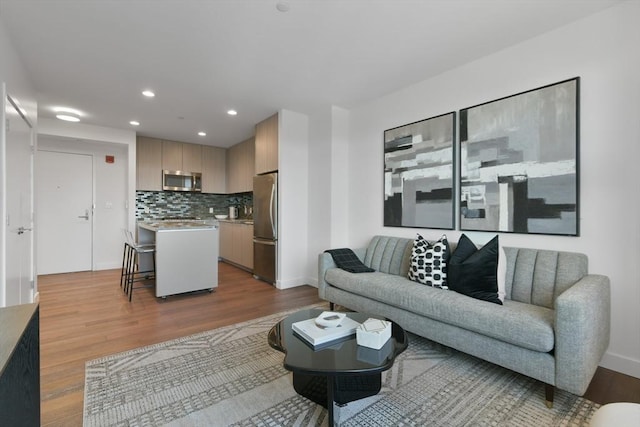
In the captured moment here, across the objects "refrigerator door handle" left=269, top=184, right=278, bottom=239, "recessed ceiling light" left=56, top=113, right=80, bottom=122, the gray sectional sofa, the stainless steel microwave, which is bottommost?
the gray sectional sofa

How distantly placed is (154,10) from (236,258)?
4.34m

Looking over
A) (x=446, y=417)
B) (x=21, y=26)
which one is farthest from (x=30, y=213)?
(x=446, y=417)

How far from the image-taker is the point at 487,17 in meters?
2.16

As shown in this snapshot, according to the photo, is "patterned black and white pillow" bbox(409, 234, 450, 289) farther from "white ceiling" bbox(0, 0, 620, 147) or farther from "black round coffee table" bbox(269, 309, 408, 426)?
"white ceiling" bbox(0, 0, 620, 147)

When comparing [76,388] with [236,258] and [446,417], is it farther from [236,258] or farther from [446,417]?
[236,258]

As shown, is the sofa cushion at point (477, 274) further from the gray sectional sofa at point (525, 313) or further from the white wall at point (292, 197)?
the white wall at point (292, 197)

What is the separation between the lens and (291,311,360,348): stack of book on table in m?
1.53

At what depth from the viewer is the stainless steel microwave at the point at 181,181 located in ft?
19.3

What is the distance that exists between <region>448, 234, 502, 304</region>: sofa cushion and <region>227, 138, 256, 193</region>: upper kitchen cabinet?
4235 mm

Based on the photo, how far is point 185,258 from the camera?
149 inches

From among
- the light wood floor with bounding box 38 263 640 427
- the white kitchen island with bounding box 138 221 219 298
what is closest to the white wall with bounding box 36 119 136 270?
the light wood floor with bounding box 38 263 640 427

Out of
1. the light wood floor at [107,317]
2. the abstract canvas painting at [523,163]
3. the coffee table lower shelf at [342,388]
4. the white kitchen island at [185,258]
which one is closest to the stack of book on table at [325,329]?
the coffee table lower shelf at [342,388]

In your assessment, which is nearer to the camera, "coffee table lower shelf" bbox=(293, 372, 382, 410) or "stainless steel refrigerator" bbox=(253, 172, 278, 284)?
"coffee table lower shelf" bbox=(293, 372, 382, 410)

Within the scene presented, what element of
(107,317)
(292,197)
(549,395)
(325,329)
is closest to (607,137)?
(549,395)
